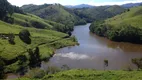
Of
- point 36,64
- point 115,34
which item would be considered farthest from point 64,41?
point 36,64

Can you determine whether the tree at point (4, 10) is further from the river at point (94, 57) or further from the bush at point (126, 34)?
the bush at point (126, 34)

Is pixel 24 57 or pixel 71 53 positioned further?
pixel 71 53

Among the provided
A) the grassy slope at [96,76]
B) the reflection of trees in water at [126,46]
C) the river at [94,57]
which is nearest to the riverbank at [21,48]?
the river at [94,57]

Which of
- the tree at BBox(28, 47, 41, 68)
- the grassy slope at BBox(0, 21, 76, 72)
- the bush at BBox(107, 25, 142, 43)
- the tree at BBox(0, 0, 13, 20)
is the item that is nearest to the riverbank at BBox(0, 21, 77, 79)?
the grassy slope at BBox(0, 21, 76, 72)

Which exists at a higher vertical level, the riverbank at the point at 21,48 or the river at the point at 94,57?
the riverbank at the point at 21,48

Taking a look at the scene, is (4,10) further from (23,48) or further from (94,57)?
(94,57)

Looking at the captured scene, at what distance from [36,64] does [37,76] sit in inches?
1058

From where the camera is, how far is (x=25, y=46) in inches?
4609

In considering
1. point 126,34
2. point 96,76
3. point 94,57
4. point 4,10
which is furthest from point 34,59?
point 4,10

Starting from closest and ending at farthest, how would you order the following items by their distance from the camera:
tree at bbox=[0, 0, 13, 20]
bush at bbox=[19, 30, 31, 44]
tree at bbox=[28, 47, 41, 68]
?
tree at bbox=[28, 47, 41, 68] < bush at bbox=[19, 30, 31, 44] < tree at bbox=[0, 0, 13, 20]

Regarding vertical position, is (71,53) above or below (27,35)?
below

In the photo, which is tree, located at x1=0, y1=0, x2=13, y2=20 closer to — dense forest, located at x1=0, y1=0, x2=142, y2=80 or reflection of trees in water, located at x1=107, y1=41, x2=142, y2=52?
dense forest, located at x1=0, y1=0, x2=142, y2=80

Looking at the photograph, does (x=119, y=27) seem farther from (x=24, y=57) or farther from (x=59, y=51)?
(x=24, y=57)

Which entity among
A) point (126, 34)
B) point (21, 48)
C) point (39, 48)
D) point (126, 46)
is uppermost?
point (126, 34)
